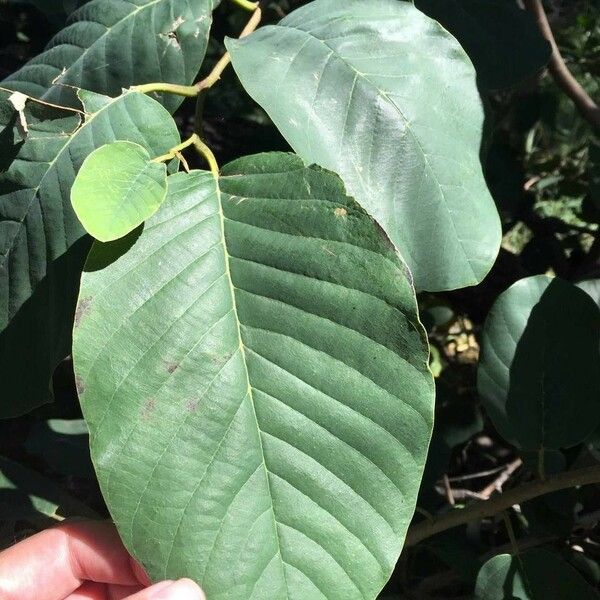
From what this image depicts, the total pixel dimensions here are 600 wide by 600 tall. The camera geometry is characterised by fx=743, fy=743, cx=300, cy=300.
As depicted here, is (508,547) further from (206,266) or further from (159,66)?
(159,66)

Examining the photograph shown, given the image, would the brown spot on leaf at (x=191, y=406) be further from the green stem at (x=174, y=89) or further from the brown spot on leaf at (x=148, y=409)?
the green stem at (x=174, y=89)

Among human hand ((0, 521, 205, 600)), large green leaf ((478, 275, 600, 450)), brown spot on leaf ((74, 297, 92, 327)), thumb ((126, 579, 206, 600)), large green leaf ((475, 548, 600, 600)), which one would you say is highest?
brown spot on leaf ((74, 297, 92, 327))

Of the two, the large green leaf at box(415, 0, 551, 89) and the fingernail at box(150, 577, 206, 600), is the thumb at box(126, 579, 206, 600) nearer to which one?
the fingernail at box(150, 577, 206, 600)

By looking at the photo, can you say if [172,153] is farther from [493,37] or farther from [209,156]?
[493,37]

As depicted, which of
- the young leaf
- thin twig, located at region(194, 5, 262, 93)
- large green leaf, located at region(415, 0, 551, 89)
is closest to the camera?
the young leaf

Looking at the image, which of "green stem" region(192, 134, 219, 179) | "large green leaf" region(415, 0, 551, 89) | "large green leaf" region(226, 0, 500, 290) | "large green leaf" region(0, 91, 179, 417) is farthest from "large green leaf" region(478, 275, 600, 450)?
"large green leaf" region(0, 91, 179, 417)

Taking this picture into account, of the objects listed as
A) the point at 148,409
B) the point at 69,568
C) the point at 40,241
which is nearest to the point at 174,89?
the point at 40,241
